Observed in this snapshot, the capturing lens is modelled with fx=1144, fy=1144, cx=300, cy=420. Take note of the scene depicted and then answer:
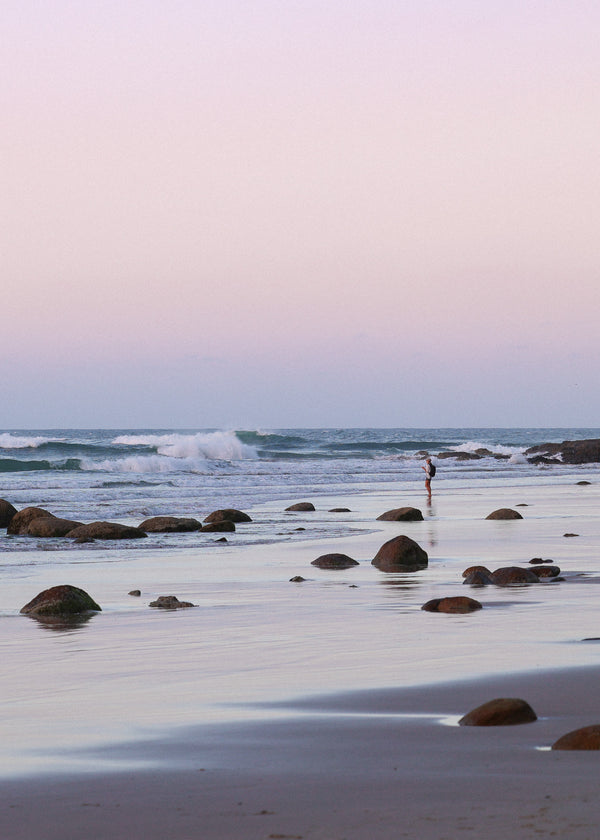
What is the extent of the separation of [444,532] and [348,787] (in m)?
15.8

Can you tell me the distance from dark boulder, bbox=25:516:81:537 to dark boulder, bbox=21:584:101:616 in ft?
32.3

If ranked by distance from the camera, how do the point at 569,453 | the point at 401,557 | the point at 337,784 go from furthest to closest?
the point at 569,453, the point at 401,557, the point at 337,784

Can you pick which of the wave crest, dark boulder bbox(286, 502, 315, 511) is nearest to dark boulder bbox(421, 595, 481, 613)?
dark boulder bbox(286, 502, 315, 511)

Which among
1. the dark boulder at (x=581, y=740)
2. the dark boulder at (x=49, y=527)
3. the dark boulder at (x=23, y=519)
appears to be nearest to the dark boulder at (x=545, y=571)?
the dark boulder at (x=581, y=740)

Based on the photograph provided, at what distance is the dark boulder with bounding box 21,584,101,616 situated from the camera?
1067 cm

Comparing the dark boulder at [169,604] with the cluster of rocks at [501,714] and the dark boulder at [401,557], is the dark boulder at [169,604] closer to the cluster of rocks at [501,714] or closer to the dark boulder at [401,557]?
the dark boulder at [401,557]

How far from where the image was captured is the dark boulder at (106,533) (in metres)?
20.0

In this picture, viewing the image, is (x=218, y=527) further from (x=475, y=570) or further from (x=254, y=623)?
(x=254, y=623)

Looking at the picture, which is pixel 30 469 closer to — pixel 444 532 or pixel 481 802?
pixel 444 532

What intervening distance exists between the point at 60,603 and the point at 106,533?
9.41 metres

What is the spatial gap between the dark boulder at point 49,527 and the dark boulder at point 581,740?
53.7 feet

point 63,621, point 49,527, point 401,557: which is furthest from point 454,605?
point 49,527

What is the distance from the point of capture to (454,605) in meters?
10.1

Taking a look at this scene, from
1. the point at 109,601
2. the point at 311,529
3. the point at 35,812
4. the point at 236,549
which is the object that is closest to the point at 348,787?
the point at 35,812
